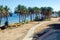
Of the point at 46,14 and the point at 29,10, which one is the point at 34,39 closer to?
the point at 46,14

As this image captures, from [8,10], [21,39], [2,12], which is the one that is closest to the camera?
[21,39]

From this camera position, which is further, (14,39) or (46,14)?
(46,14)

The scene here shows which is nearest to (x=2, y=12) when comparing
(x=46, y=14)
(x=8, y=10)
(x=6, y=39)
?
(x=8, y=10)

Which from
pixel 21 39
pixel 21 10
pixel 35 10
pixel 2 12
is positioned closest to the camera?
pixel 21 39

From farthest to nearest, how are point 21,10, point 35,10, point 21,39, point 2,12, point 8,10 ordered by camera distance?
point 35,10 < point 21,10 < point 8,10 < point 2,12 < point 21,39

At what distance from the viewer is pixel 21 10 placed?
90250mm

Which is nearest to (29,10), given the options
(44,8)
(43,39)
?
(44,8)

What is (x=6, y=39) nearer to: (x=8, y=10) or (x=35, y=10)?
(x=8, y=10)

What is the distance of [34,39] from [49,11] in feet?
202

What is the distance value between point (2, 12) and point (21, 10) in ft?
57.8

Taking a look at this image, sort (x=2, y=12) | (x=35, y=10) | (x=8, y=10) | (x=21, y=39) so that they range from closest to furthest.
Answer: (x=21, y=39), (x=2, y=12), (x=8, y=10), (x=35, y=10)

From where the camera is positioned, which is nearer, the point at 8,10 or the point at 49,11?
the point at 8,10

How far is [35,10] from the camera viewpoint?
105m

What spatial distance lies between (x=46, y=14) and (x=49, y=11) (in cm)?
222
